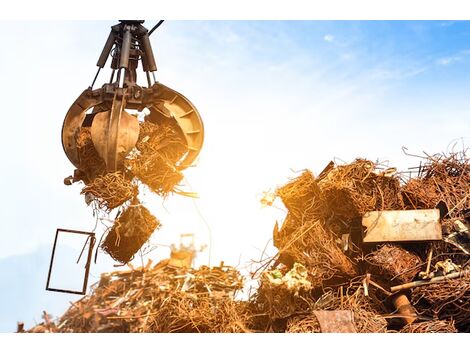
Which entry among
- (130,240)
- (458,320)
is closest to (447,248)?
(458,320)

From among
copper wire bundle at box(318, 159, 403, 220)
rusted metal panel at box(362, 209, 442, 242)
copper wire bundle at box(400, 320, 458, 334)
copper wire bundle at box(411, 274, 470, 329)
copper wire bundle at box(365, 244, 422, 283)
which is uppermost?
copper wire bundle at box(318, 159, 403, 220)

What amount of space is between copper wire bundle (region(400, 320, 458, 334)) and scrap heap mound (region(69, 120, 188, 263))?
3295 millimetres

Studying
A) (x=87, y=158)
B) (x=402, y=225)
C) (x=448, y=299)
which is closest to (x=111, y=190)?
(x=87, y=158)

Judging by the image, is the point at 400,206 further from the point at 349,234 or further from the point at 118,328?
the point at 118,328

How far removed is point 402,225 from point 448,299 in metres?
0.99

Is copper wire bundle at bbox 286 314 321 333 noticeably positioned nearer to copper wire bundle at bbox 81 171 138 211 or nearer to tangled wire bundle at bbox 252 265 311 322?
tangled wire bundle at bbox 252 265 311 322

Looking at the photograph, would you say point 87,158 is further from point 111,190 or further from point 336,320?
point 336,320

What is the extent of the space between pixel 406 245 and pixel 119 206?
12.0 ft

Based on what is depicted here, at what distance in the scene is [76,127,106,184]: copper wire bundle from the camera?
5.61 m

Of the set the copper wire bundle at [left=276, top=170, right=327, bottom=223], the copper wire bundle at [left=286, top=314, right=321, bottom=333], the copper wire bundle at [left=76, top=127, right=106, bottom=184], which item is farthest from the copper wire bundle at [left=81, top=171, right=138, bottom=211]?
the copper wire bundle at [left=286, top=314, right=321, bottom=333]

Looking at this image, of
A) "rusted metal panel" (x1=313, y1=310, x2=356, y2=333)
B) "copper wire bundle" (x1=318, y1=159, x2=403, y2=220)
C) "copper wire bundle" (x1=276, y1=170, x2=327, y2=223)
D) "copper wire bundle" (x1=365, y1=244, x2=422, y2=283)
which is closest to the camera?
"rusted metal panel" (x1=313, y1=310, x2=356, y2=333)

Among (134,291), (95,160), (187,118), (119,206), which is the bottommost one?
(134,291)

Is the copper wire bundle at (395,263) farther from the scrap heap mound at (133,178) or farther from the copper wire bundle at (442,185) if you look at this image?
→ the scrap heap mound at (133,178)

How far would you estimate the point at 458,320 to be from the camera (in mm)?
5051
